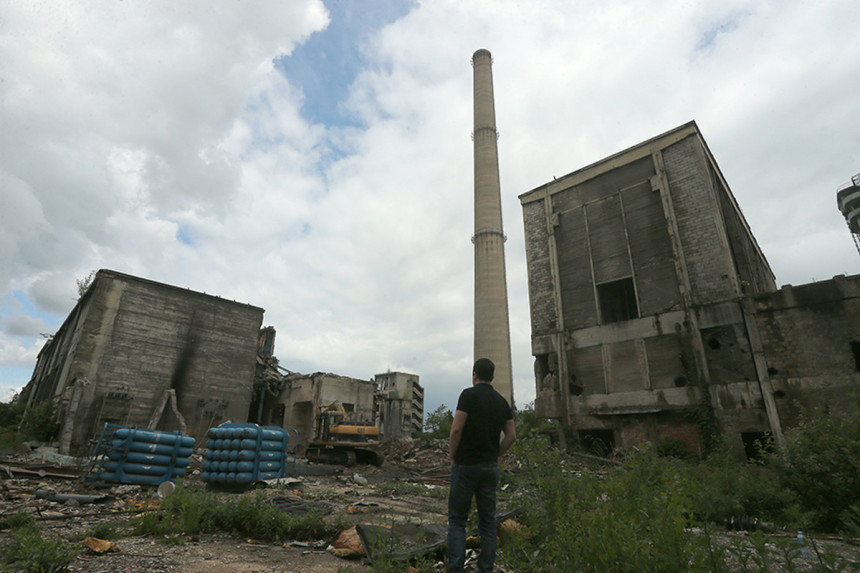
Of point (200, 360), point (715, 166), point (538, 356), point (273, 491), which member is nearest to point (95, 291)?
point (200, 360)

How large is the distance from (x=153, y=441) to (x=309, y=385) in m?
15.4

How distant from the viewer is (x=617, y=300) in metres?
16.8

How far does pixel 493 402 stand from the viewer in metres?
3.62

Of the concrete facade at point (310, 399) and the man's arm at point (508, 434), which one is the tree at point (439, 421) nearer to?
the concrete facade at point (310, 399)

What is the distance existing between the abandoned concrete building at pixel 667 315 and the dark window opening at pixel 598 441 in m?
0.05

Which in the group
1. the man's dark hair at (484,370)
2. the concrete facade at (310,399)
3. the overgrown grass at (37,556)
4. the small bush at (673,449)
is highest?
the concrete facade at (310,399)

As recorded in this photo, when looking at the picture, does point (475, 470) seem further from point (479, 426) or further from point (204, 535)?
point (204, 535)

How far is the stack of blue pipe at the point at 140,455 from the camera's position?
8875 mm

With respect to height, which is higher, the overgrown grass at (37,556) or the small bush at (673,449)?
the small bush at (673,449)

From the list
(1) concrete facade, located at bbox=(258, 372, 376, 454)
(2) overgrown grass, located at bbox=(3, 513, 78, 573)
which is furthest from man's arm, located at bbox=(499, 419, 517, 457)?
(1) concrete facade, located at bbox=(258, 372, 376, 454)

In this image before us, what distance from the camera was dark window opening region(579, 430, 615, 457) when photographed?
14.4 meters

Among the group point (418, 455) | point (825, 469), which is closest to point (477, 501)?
point (825, 469)

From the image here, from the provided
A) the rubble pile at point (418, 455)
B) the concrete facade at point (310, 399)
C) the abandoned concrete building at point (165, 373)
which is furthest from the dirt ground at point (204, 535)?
the concrete facade at point (310, 399)

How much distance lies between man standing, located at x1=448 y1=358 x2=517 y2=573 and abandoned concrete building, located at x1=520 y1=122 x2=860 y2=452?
1073 centimetres
